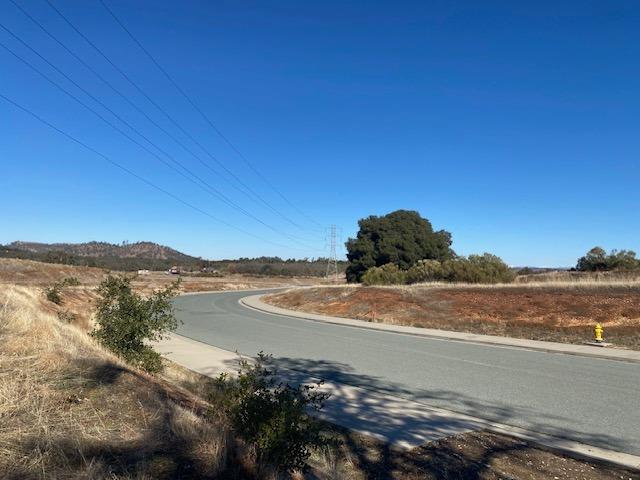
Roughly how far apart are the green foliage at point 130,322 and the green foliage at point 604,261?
4408 cm

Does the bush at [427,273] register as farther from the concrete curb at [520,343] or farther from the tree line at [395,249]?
the concrete curb at [520,343]

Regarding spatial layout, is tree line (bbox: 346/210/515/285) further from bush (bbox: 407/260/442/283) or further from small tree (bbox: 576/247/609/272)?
small tree (bbox: 576/247/609/272)

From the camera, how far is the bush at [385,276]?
162 ft

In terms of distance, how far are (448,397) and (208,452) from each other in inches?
265

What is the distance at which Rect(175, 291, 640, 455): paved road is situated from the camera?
8305 mm

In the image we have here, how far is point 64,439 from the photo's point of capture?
402 cm

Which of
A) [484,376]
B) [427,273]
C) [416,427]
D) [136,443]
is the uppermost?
[427,273]

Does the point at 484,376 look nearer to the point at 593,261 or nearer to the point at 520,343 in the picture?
the point at 520,343

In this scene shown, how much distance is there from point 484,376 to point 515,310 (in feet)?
43.8

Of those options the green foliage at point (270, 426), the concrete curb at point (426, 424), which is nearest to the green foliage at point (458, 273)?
the concrete curb at point (426, 424)

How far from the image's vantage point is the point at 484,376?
12.1 m

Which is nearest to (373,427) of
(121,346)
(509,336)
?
(121,346)

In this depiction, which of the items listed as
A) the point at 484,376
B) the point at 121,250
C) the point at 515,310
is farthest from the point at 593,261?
the point at 121,250

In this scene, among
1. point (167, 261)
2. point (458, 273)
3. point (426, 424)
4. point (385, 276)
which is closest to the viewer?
point (426, 424)
